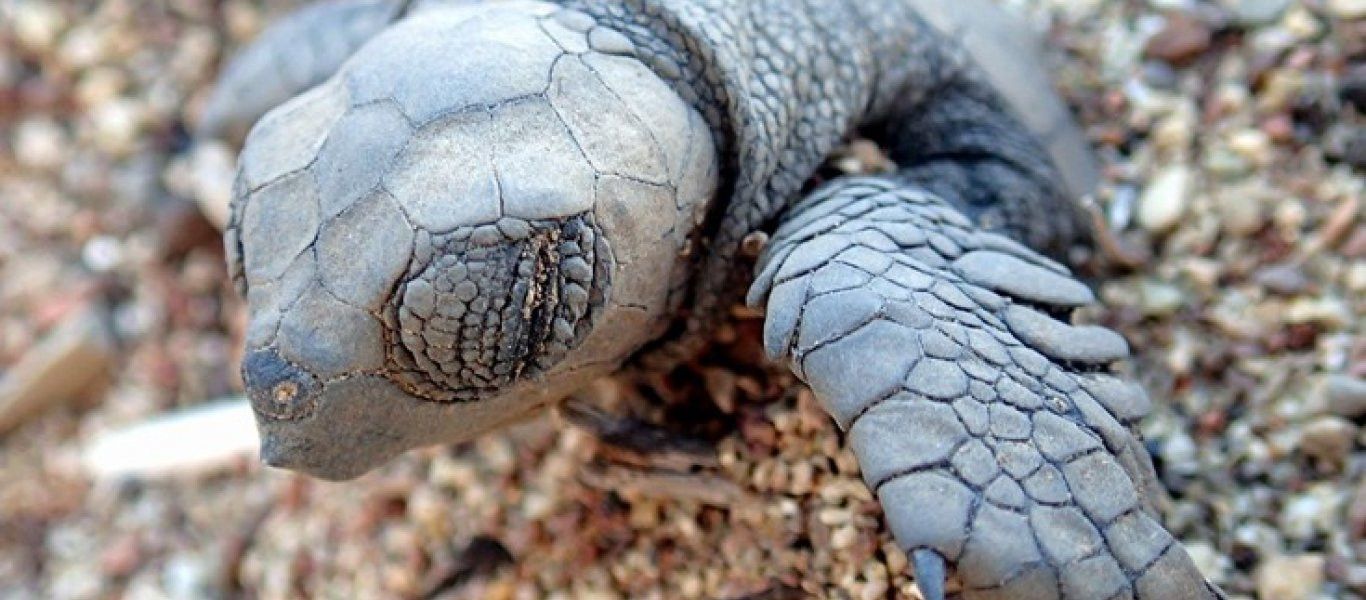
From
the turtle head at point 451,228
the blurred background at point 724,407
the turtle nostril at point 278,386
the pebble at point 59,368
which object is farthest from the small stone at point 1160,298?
the pebble at point 59,368

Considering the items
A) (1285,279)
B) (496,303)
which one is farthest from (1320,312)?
(496,303)

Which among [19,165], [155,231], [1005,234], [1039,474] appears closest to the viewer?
[1039,474]

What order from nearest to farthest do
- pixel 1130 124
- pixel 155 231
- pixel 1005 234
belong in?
pixel 1005 234 < pixel 1130 124 < pixel 155 231

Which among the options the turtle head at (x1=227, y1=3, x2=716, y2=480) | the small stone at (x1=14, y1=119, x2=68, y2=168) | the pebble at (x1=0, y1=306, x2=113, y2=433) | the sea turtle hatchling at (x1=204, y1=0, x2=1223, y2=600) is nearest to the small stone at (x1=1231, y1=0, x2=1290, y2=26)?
the sea turtle hatchling at (x1=204, y1=0, x2=1223, y2=600)

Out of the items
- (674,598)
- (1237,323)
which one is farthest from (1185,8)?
(674,598)

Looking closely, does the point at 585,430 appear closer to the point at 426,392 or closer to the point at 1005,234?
the point at 426,392

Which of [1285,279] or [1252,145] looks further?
[1252,145]

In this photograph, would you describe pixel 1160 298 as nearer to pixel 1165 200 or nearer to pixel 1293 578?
pixel 1165 200
